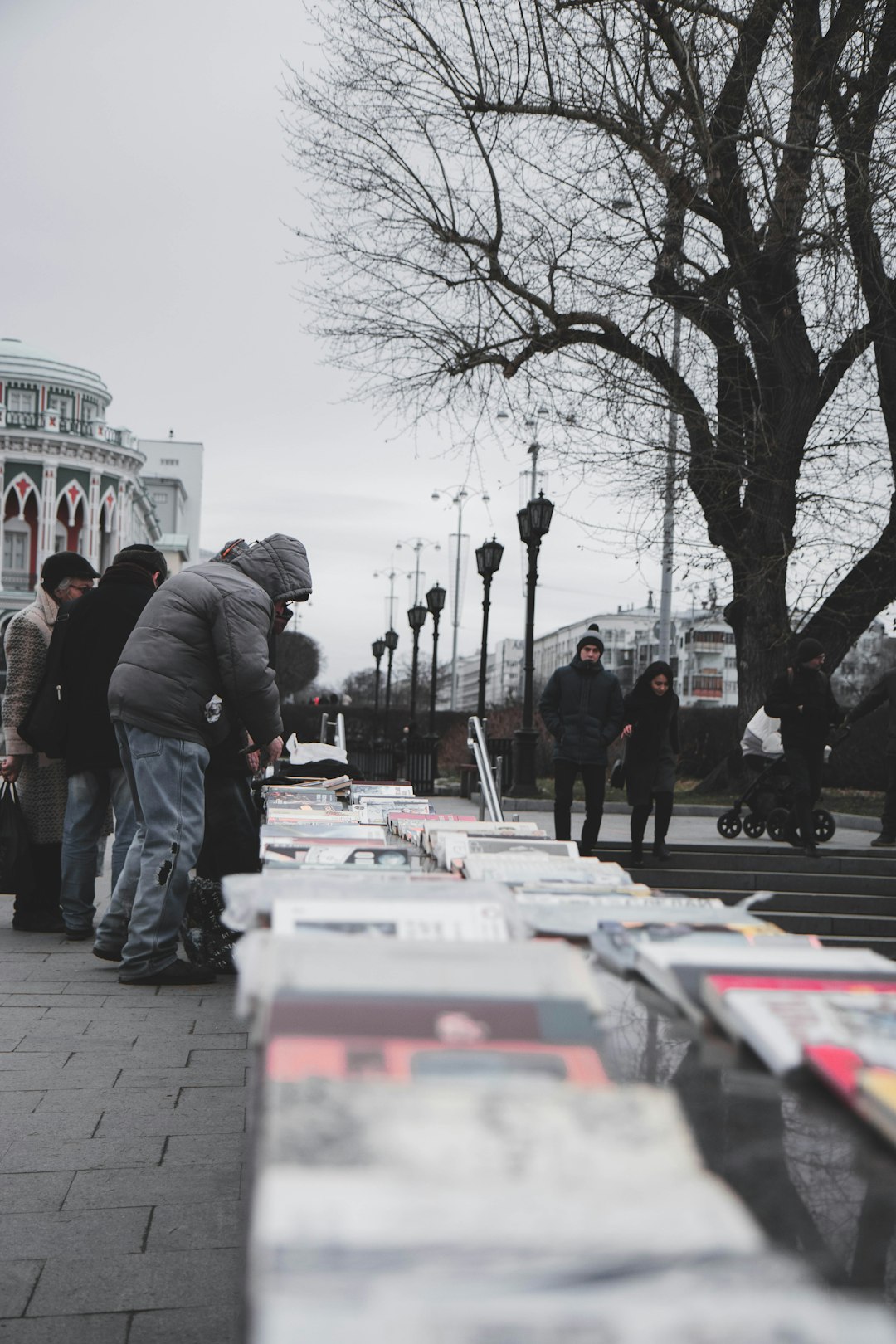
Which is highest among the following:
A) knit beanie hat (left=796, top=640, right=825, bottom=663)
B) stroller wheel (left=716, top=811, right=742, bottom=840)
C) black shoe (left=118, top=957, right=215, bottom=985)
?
knit beanie hat (left=796, top=640, right=825, bottom=663)

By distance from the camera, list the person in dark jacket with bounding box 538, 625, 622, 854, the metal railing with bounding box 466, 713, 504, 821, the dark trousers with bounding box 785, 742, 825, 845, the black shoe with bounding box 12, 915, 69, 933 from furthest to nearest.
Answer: the dark trousers with bounding box 785, 742, 825, 845 → the person in dark jacket with bounding box 538, 625, 622, 854 → the metal railing with bounding box 466, 713, 504, 821 → the black shoe with bounding box 12, 915, 69, 933

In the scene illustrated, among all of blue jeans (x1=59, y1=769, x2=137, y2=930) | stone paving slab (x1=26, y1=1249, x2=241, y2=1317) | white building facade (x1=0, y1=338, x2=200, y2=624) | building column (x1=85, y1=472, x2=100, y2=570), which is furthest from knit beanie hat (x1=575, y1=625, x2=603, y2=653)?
building column (x1=85, y1=472, x2=100, y2=570)

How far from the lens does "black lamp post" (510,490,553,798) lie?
19298 mm

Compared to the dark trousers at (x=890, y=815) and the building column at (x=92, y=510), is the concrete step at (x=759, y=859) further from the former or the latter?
the building column at (x=92, y=510)

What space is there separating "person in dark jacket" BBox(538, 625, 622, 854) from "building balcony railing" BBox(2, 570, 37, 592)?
54552 mm

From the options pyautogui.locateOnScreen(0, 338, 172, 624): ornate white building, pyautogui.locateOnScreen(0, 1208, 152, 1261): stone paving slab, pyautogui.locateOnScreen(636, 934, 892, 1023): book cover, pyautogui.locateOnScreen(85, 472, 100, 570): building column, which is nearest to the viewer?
pyautogui.locateOnScreen(636, 934, 892, 1023): book cover

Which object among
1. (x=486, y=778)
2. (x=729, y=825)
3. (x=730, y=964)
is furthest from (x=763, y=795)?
(x=730, y=964)

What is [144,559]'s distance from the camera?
22.8 feet

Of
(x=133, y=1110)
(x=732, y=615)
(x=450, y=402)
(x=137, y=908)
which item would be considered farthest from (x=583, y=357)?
(x=133, y=1110)

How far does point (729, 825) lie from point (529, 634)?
7783mm

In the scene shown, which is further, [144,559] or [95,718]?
[144,559]

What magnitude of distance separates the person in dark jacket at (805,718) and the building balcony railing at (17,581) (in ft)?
181

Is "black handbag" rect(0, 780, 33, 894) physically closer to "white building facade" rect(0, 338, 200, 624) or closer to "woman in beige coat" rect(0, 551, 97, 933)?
"woman in beige coat" rect(0, 551, 97, 933)

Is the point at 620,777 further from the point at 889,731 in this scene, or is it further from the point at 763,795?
the point at 763,795
